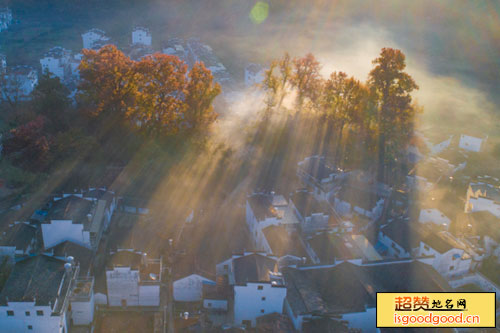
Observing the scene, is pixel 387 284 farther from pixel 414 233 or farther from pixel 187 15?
pixel 187 15

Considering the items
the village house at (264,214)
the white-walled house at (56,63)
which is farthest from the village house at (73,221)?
the white-walled house at (56,63)

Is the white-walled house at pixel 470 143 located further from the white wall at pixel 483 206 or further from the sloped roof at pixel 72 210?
the sloped roof at pixel 72 210

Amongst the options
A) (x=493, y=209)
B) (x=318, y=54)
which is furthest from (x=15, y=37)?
(x=493, y=209)

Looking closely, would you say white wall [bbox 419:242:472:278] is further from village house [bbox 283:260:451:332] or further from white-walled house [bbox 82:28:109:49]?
white-walled house [bbox 82:28:109:49]

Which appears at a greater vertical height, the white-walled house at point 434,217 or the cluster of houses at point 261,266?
the white-walled house at point 434,217

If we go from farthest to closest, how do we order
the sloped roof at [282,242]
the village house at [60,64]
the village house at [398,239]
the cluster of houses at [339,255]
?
the village house at [60,64]
the village house at [398,239]
the sloped roof at [282,242]
the cluster of houses at [339,255]

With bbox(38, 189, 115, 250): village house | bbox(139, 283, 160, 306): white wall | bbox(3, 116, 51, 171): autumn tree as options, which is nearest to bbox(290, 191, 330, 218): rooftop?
bbox(139, 283, 160, 306): white wall
